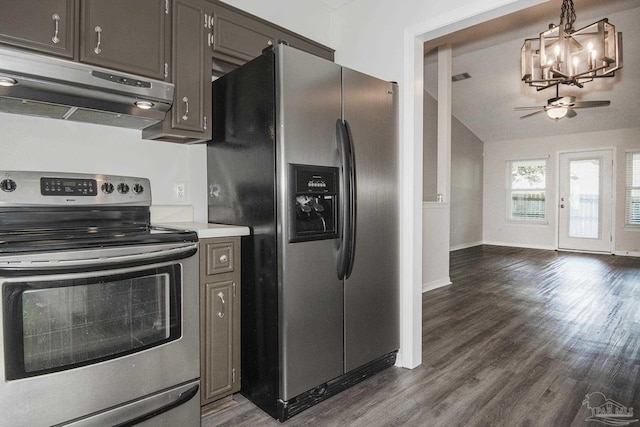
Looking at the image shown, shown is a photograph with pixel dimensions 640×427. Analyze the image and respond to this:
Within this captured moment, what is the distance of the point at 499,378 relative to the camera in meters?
2.35

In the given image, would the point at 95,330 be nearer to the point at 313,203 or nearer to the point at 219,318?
the point at 219,318

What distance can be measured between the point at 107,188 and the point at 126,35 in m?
0.78

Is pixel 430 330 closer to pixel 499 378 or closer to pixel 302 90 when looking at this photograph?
pixel 499 378

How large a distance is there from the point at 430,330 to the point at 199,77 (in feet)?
8.92

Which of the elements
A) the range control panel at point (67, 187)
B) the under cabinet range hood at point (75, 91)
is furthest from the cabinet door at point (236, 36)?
the range control panel at point (67, 187)

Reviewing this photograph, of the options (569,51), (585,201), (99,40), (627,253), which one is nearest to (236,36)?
(99,40)

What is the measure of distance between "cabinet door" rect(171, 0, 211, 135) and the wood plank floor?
1.62 meters

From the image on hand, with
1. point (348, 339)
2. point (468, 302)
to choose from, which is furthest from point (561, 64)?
point (348, 339)

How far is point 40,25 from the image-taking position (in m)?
1.62

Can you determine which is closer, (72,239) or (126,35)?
(72,239)

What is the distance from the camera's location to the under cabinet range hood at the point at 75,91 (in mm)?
1500

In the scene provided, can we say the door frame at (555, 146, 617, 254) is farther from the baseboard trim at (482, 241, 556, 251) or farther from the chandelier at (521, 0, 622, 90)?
the chandelier at (521, 0, 622, 90)

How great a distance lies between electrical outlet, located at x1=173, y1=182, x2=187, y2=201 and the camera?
2.40m

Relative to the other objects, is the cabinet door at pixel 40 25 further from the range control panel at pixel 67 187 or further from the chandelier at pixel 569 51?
the chandelier at pixel 569 51
